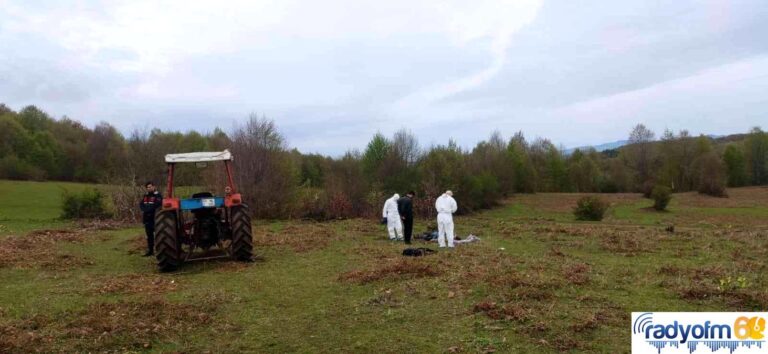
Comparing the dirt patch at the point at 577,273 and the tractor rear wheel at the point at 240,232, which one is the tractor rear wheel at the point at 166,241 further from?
the dirt patch at the point at 577,273

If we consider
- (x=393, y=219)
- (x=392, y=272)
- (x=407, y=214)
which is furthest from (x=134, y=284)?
(x=393, y=219)

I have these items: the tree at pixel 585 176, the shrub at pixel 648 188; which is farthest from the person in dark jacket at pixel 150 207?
the tree at pixel 585 176

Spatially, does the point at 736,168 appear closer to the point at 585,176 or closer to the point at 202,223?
the point at 585,176

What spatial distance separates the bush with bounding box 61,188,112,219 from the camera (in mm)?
28297

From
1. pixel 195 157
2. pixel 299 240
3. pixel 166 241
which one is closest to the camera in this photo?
pixel 166 241

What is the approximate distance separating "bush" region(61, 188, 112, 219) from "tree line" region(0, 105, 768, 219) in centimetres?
124

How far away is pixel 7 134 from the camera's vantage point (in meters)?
49.2

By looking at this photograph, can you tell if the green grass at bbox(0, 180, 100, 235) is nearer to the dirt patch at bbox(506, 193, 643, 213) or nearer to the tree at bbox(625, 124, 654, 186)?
the dirt patch at bbox(506, 193, 643, 213)

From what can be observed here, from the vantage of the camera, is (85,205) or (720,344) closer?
(720,344)

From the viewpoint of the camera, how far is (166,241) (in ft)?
33.5

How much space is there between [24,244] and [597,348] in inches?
612

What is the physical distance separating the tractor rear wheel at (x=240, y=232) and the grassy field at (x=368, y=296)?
380 millimetres

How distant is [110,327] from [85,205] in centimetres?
2603

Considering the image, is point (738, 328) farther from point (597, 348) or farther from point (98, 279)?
point (98, 279)
